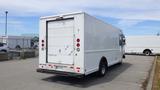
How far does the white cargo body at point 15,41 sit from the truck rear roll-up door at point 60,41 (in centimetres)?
3388

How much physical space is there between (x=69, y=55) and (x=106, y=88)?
83.1 inches

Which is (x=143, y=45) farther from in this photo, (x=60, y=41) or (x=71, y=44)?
(x=71, y=44)

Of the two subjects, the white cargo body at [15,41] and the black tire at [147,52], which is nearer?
the black tire at [147,52]

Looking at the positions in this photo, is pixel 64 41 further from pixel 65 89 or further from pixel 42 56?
pixel 65 89

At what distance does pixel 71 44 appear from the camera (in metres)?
9.49

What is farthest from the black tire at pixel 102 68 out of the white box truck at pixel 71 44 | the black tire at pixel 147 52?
the black tire at pixel 147 52

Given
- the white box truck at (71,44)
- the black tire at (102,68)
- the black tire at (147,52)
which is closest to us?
the white box truck at (71,44)

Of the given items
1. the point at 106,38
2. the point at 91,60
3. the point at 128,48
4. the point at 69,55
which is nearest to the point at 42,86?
the point at 69,55

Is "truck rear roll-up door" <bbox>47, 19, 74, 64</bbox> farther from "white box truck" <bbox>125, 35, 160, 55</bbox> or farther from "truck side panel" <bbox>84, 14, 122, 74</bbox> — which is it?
"white box truck" <bbox>125, 35, 160, 55</bbox>

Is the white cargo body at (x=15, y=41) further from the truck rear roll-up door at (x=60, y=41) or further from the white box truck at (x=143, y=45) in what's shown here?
the truck rear roll-up door at (x=60, y=41)

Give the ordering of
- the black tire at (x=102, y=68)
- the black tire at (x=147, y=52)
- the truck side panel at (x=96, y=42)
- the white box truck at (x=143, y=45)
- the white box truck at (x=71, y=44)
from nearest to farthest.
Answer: the white box truck at (x=71, y=44) → the truck side panel at (x=96, y=42) → the black tire at (x=102, y=68) → the white box truck at (x=143, y=45) → the black tire at (x=147, y=52)

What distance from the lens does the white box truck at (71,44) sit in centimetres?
920

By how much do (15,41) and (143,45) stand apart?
26791mm

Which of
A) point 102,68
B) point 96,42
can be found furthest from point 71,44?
point 102,68
